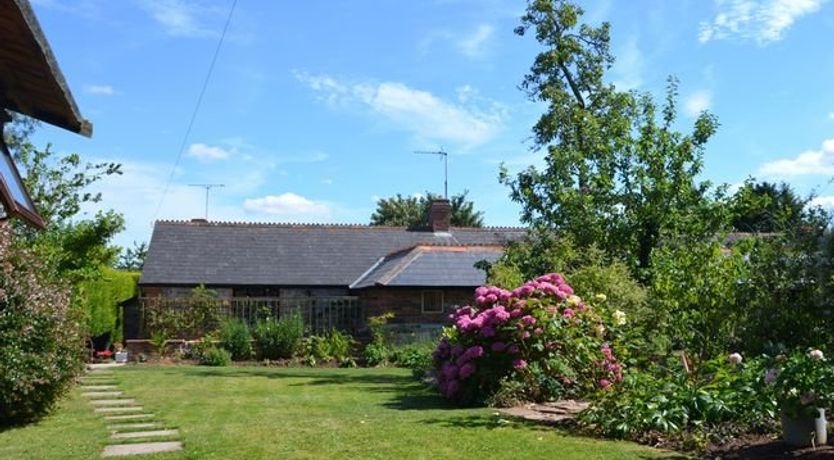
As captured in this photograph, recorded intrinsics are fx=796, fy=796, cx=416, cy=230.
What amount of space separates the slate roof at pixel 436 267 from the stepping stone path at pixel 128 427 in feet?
40.3

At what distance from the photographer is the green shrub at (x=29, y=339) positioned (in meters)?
8.85

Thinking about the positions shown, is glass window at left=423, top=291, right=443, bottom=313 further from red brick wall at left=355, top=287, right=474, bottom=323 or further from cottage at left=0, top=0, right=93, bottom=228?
cottage at left=0, top=0, right=93, bottom=228

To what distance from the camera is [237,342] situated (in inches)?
853

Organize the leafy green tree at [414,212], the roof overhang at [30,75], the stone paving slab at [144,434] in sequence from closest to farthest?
the roof overhang at [30,75] < the stone paving slab at [144,434] < the leafy green tree at [414,212]

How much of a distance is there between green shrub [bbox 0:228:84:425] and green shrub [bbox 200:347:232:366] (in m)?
10.8

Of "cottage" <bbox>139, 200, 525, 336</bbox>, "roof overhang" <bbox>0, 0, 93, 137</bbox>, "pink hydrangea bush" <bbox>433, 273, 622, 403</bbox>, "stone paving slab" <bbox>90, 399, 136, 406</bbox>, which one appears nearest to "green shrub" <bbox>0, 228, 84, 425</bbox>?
"stone paving slab" <bbox>90, 399, 136, 406</bbox>

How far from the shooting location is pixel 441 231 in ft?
110

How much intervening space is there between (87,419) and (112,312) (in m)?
18.6

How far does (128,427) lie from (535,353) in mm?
5135

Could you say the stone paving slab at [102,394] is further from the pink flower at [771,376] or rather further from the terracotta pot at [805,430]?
the terracotta pot at [805,430]

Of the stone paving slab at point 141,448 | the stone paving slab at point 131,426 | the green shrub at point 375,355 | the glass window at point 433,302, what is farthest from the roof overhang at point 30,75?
the glass window at point 433,302

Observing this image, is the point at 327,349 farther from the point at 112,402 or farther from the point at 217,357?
the point at 112,402

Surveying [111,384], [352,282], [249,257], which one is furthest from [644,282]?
[249,257]

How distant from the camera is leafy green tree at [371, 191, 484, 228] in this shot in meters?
57.1
